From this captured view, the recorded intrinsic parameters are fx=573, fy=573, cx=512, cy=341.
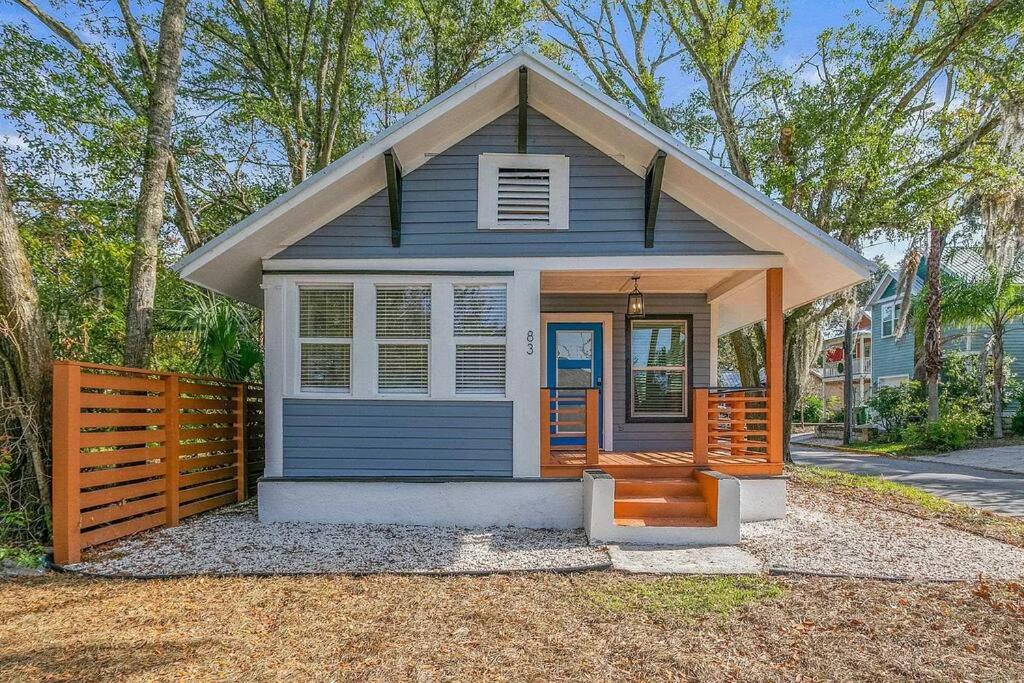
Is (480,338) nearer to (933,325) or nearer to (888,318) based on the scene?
(933,325)

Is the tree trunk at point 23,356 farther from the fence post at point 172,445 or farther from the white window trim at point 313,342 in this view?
the white window trim at point 313,342

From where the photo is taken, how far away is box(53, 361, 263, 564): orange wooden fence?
15.7 feet

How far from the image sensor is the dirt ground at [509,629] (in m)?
3.14

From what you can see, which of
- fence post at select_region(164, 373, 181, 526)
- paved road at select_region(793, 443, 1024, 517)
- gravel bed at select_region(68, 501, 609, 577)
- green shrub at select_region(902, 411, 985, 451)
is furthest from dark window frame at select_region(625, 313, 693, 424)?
green shrub at select_region(902, 411, 985, 451)

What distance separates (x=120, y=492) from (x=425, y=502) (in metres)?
2.90

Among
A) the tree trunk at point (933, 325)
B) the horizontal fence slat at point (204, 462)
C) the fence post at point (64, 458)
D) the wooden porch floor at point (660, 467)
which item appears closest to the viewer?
the fence post at point (64, 458)

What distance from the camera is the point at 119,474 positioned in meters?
5.34

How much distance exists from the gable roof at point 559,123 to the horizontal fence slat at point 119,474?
2.03 metres

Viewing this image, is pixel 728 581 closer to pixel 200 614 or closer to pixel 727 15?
pixel 200 614

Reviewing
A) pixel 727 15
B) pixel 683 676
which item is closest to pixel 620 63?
pixel 727 15

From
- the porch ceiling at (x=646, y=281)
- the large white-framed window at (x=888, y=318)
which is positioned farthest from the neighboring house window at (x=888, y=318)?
the porch ceiling at (x=646, y=281)

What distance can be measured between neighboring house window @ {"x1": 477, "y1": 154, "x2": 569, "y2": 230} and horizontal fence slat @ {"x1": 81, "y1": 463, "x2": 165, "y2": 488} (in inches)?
166

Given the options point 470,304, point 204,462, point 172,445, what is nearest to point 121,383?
point 172,445

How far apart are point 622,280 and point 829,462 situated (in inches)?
403
